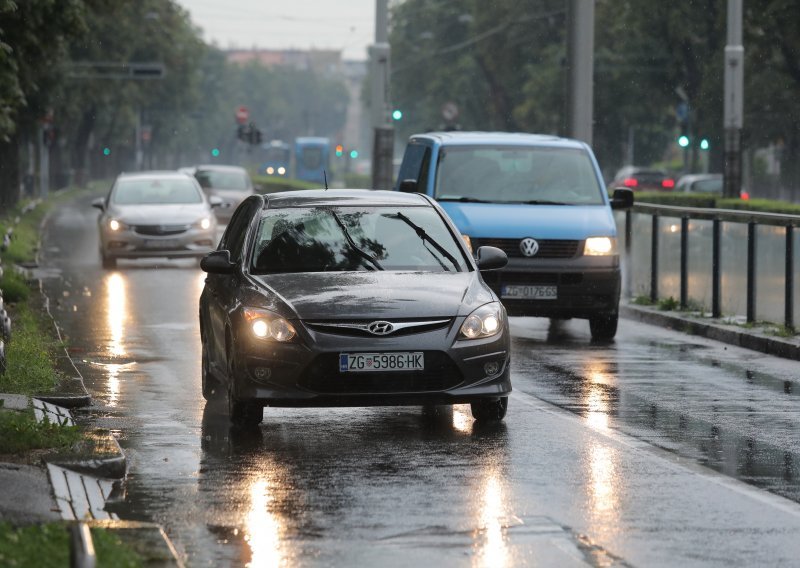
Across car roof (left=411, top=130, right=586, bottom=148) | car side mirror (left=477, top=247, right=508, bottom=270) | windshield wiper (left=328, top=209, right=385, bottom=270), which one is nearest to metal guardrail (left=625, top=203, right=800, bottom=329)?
car roof (left=411, top=130, right=586, bottom=148)

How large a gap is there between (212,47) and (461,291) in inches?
6288

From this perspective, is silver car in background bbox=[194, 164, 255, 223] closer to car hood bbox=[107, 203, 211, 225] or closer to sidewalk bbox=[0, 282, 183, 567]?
car hood bbox=[107, 203, 211, 225]

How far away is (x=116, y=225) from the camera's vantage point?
95.7 feet

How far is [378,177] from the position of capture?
3575cm

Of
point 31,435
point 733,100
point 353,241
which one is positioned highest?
point 733,100

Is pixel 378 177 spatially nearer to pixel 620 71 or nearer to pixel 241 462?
pixel 241 462

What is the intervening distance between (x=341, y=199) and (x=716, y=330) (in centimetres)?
682

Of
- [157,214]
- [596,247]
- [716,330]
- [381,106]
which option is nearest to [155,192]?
[157,214]

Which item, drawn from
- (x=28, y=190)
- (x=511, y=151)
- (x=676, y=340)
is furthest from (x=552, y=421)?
(x=28, y=190)

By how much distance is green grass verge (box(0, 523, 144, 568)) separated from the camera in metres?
6.56

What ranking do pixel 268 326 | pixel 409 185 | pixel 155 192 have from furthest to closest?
pixel 155 192
pixel 409 185
pixel 268 326

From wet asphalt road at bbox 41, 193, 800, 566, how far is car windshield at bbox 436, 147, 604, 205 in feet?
9.84

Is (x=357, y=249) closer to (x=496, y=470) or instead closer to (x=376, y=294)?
(x=376, y=294)

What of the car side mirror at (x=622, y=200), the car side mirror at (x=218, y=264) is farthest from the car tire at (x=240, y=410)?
the car side mirror at (x=622, y=200)
